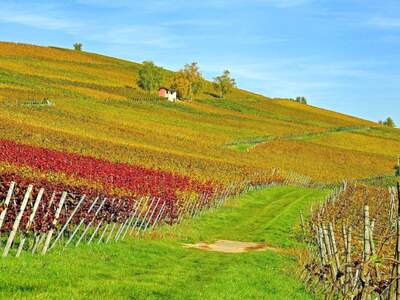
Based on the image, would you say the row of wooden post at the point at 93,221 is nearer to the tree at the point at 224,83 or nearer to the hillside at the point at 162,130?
the hillside at the point at 162,130

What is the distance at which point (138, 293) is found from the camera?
1588 centimetres

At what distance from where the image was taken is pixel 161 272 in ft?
68.2

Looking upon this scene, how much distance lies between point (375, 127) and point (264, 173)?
108 meters

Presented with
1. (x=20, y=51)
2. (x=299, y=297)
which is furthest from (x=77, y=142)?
(x=20, y=51)

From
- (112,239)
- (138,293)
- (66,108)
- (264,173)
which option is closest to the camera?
(138,293)

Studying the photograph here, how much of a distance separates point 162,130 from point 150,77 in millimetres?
61765

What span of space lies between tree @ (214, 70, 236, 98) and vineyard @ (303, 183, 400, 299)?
12440 cm

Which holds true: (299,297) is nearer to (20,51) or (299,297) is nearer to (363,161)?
(363,161)

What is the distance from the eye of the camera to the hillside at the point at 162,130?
6344 centimetres

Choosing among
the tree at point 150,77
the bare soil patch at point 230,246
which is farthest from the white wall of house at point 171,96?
the bare soil patch at point 230,246

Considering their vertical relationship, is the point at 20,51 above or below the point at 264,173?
above

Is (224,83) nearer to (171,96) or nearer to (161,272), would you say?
(171,96)

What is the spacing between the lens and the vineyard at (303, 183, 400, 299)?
10906mm

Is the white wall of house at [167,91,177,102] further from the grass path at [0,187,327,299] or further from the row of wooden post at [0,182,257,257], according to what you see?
Answer: the grass path at [0,187,327,299]
